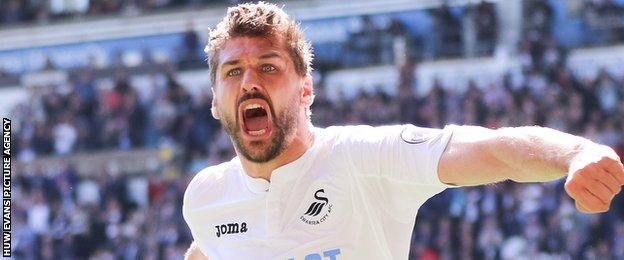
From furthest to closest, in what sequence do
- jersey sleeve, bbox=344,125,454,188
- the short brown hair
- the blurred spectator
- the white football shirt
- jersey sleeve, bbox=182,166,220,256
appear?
the blurred spectator
jersey sleeve, bbox=182,166,220,256
the short brown hair
the white football shirt
jersey sleeve, bbox=344,125,454,188

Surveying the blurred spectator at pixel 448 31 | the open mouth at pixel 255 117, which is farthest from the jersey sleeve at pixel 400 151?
the blurred spectator at pixel 448 31

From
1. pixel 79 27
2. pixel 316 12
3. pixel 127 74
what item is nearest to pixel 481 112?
pixel 316 12

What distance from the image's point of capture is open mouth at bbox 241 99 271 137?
363cm

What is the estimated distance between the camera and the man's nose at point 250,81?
3639 mm

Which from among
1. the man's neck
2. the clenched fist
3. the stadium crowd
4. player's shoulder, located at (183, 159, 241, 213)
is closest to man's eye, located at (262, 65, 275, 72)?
the man's neck

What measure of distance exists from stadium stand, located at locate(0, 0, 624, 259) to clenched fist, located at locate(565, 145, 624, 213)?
1043 centimetres

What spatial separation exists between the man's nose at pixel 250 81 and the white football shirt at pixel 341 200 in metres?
0.28

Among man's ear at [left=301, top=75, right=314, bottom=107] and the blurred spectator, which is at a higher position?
man's ear at [left=301, top=75, right=314, bottom=107]

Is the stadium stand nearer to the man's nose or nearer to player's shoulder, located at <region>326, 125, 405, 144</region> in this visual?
player's shoulder, located at <region>326, 125, 405, 144</region>

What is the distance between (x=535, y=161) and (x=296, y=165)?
0.94 meters

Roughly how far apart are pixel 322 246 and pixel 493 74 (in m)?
14.6

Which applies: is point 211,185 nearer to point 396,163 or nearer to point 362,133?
point 362,133

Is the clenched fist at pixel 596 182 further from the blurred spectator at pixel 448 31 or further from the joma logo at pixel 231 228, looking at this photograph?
the blurred spectator at pixel 448 31

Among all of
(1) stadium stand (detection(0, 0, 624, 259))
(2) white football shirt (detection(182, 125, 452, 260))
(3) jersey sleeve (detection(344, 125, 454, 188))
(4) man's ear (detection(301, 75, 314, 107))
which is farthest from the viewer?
(1) stadium stand (detection(0, 0, 624, 259))
